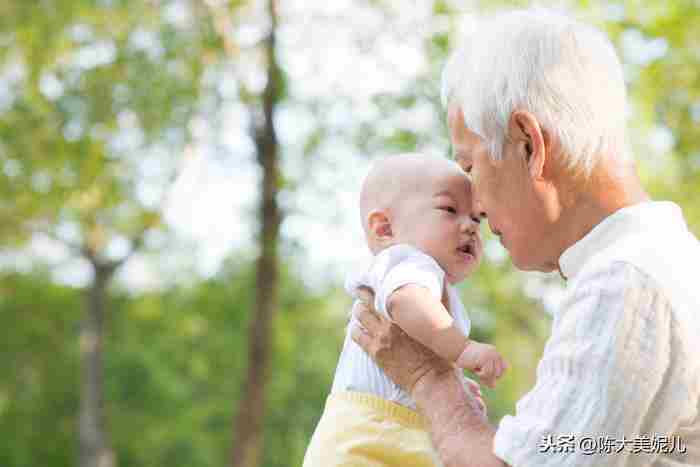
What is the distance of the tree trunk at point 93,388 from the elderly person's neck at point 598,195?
1558 centimetres

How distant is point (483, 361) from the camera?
6.81 ft

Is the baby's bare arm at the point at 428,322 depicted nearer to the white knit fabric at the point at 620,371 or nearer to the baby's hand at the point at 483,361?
the baby's hand at the point at 483,361

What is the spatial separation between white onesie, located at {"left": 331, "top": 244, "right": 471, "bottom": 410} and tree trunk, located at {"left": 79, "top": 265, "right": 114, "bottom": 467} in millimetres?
14962

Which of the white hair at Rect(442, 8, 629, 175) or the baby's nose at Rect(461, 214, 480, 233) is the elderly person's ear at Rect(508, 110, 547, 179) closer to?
the white hair at Rect(442, 8, 629, 175)

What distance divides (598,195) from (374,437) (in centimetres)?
75

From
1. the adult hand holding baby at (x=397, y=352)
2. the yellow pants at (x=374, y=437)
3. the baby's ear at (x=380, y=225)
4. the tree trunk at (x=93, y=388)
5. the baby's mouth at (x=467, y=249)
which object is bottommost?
the tree trunk at (x=93, y=388)

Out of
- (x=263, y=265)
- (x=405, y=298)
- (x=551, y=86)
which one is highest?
(x=551, y=86)

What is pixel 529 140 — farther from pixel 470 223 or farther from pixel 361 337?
pixel 361 337

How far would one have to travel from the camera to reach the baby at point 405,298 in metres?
2.18

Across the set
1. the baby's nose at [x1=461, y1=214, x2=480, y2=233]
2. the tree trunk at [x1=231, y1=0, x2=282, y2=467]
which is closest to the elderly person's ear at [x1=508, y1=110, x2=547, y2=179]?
the baby's nose at [x1=461, y1=214, x2=480, y2=233]

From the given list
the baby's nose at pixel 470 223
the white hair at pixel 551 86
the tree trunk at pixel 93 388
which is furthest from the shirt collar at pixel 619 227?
the tree trunk at pixel 93 388

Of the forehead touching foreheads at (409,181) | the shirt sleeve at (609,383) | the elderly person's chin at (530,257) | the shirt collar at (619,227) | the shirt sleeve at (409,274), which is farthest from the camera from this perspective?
the forehead touching foreheads at (409,181)

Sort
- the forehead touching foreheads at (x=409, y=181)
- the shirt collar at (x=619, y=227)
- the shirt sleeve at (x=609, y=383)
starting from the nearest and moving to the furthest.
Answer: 1. the shirt sleeve at (x=609, y=383)
2. the shirt collar at (x=619, y=227)
3. the forehead touching foreheads at (x=409, y=181)

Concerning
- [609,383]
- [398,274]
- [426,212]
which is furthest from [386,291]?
[609,383]
